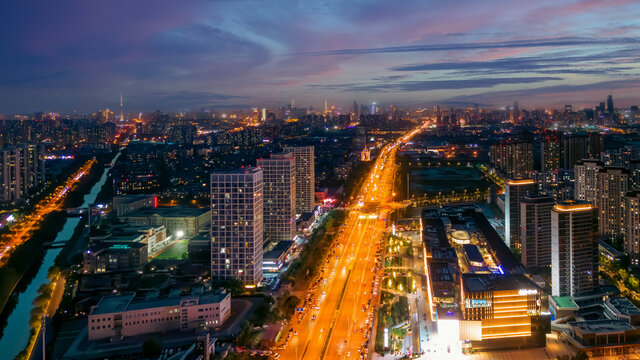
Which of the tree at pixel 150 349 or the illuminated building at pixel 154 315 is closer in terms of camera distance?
the tree at pixel 150 349

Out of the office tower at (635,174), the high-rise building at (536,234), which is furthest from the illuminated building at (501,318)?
the office tower at (635,174)

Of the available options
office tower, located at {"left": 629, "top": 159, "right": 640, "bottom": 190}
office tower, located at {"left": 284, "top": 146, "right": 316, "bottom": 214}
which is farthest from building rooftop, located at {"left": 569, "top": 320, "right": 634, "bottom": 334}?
office tower, located at {"left": 284, "top": 146, "right": 316, "bottom": 214}

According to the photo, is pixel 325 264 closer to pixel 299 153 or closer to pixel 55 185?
pixel 299 153

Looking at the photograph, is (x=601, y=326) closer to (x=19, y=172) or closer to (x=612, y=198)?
(x=612, y=198)

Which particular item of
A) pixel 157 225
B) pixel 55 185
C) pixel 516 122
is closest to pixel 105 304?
pixel 157 225

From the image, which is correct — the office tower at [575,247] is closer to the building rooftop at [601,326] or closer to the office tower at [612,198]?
the building rooftop at [601,326]

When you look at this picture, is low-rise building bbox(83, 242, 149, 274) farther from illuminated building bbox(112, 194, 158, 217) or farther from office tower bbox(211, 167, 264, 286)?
illuminated building bbox(112, 194, 158, 217)
